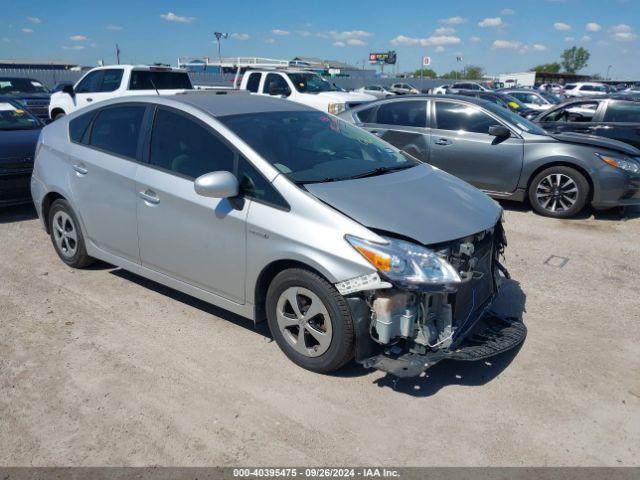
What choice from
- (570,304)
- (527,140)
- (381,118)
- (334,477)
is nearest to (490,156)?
(527,140)

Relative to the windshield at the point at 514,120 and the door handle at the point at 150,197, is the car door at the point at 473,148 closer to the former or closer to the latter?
the windshield at the point at 514,120

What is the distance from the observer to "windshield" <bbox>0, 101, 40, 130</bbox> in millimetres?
7718

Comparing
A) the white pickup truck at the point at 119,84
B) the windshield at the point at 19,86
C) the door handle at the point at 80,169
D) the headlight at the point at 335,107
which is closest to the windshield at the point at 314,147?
the door handle at the point at 80,169

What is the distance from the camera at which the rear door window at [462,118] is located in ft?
25.4

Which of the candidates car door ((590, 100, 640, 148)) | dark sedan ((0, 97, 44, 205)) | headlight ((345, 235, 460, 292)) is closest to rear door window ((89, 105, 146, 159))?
headlight ((345, 235, 460, 292))

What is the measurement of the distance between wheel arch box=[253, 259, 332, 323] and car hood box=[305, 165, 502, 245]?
1.38 feet

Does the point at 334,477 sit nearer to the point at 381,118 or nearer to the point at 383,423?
the point at 383,423

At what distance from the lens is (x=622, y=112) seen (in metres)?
9.73

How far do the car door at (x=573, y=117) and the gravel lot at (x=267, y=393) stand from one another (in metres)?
6.08

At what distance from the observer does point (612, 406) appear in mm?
3162

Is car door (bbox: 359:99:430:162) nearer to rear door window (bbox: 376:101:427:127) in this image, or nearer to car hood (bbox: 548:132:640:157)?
rear door window (bbox: 376:101:427:127)

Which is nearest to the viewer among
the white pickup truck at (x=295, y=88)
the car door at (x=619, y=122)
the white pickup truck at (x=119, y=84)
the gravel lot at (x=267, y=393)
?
the gravel lot at (x=267, y=393)

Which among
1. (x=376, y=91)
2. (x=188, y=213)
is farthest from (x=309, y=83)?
(x=376, y=91)

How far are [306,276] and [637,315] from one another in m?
2.98
